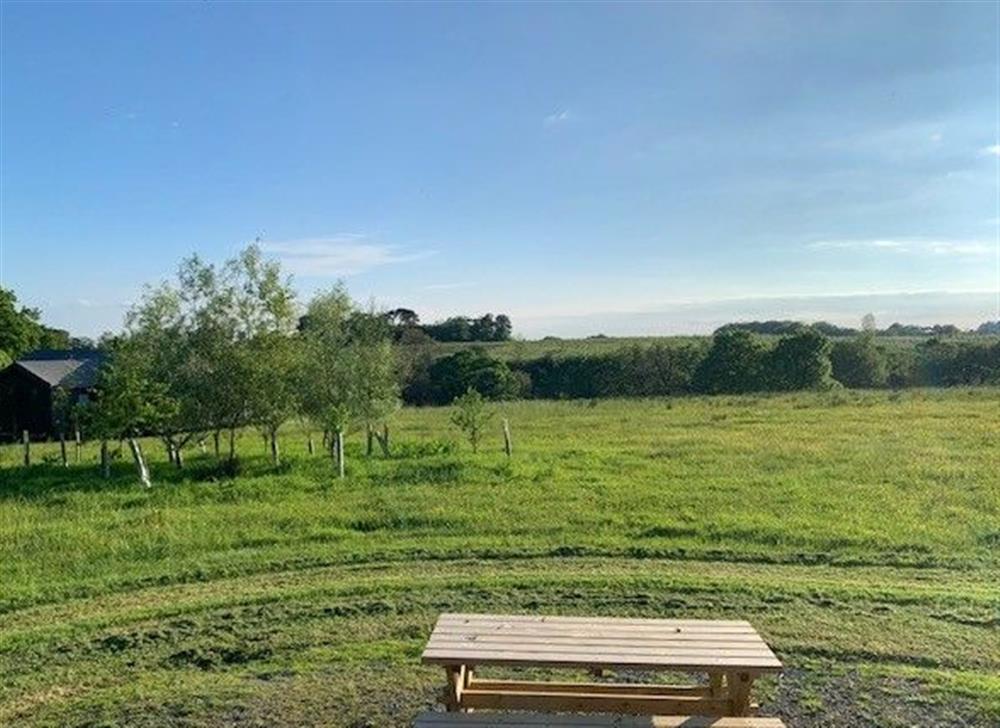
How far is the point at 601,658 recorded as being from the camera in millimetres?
4848

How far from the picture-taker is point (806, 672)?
6469 mm

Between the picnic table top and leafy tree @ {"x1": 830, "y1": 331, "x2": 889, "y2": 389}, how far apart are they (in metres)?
53.7

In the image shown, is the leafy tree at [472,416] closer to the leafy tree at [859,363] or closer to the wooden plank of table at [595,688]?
the wooden plank of table at [595,688]

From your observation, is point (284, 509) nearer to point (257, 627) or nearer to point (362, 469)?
point (362, 469)

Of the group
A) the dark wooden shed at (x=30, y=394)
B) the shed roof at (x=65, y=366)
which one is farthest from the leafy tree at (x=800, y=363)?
the dark wooden shed at (x=30, y=394)

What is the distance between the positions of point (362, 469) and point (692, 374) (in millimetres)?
39830

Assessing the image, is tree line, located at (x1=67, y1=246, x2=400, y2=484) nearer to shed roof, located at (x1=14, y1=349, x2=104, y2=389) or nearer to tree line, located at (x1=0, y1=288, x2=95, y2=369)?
shed roof, located at (x1=14, y1=349, x2=104, y2=389)

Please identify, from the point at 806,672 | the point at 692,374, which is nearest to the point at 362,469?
the point at 806,672

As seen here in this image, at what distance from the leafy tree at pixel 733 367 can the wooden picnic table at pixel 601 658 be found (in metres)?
48.8

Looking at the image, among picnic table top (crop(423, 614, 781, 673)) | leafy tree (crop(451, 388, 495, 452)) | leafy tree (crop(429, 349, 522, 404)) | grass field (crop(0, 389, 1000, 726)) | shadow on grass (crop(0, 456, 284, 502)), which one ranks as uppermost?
leafy tree (crop(429, 349, 522, 404))

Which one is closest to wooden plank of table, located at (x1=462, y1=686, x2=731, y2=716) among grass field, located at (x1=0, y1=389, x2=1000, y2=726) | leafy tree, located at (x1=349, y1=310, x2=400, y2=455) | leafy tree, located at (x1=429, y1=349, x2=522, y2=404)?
grass field, located at (x1=0, y1=389, x2=1000, y2=726)

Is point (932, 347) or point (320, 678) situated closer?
point (320, 678)

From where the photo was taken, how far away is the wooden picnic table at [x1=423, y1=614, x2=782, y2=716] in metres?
4.84

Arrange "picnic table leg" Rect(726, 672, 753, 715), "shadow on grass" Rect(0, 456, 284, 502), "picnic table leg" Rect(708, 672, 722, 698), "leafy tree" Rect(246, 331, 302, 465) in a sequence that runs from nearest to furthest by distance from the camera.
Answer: "picnic table leg" Rect(726, 672, 753, 715), "picnic table leg" Rect(708, 672, 722, 698), "shadow on grass" Rect(0, 456, 284, 502), "leafy tree" Rect(246, 331, 302, 465)
